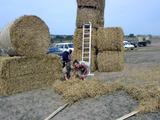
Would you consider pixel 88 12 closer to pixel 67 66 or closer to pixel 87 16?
pixel 87 16

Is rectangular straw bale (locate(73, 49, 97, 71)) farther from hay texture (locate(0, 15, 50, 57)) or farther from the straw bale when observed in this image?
hay texture (locate(0, 15, 50, 57))

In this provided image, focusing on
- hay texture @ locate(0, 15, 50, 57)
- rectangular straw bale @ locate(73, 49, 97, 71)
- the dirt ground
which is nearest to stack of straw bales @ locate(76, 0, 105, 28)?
rectangular straw bale @ locate(73, 49, 97, 71)

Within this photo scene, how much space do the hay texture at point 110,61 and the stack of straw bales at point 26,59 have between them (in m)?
7.27

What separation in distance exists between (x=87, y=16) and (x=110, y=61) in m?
Result: 2.80

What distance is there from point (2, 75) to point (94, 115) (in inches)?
225

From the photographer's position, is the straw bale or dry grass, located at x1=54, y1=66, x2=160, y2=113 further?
the straw bale

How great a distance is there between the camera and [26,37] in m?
18.5

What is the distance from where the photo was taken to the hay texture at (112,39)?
26109mm

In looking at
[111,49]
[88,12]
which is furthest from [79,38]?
[111,49]

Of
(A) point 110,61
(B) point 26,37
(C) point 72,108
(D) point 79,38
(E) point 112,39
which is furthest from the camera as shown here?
(D) point 79,38

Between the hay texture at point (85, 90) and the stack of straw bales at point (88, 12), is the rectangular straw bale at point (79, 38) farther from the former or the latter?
the hay texture at point (85, 90)

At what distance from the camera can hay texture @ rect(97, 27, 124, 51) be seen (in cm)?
2611

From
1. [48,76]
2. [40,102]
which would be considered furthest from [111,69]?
[40,102]

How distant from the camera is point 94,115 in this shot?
42.5ft
